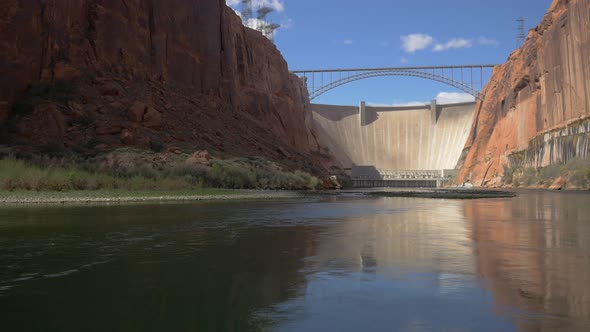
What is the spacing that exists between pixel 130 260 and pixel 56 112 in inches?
1333

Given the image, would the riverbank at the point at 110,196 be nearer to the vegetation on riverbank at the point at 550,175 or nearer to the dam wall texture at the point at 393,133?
the vegetation on riverbank at the point at 550,175

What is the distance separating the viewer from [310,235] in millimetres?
13703

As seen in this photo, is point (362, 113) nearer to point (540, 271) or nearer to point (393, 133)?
point (393, 133)

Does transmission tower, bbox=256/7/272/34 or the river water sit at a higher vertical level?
transmission tower, bbox=256/7/272/34

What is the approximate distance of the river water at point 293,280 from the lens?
5.70 meters

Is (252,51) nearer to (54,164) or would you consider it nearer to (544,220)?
(54,164)

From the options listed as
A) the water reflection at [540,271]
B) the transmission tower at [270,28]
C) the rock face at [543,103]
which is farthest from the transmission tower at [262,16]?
the water reflection at [540,271]

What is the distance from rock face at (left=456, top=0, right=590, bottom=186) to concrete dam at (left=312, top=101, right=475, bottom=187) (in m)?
35.5

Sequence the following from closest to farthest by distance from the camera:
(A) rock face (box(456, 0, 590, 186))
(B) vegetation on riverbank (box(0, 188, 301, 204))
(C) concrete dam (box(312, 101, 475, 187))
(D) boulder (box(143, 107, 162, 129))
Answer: (B) vegetation on riverbank (box(0, 188, 301, 204)) → (D) boulder (box(143, 107, 162, 129)) → (A) rock face (box(456, 0, 590, 186)) → (C) concrete dam (box(312, 101, 475, 187))

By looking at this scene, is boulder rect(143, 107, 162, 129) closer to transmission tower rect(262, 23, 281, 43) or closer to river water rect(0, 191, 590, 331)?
river water rect(0, 191, 590, 331)

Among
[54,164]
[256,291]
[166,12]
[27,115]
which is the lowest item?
[256,291]

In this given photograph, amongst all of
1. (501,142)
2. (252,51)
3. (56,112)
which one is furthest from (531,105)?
(56,112)

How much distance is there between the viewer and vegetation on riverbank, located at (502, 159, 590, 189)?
52781 mm

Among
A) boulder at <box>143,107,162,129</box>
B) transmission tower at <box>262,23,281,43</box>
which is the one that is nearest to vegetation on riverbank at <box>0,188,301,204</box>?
boulder at <box>143,107,162,129</box>
